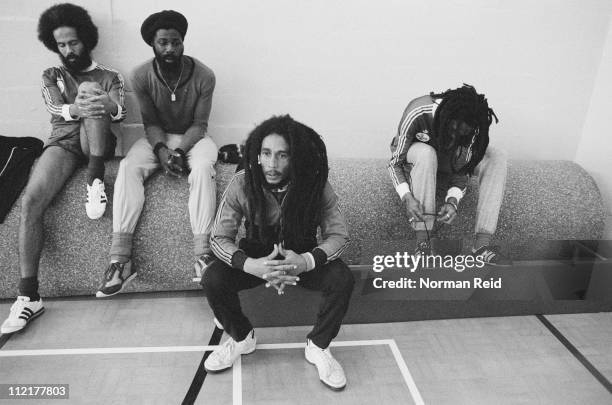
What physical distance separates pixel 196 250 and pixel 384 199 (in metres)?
0.96

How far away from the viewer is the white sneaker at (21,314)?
6.31 ft

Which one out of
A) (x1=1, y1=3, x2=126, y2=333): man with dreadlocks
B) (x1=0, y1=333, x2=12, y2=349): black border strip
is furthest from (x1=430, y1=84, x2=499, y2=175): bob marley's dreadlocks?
(x1=0, y1=333, x2=12, y2=349): black border strip

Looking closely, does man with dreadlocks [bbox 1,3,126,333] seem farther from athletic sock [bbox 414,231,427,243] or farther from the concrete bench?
athletic sock [bbox 414,231,427,243]

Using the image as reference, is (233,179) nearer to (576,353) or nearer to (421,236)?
(421,236)

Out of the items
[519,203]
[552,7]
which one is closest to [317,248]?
[519,203]

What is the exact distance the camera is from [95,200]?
2.11 meters

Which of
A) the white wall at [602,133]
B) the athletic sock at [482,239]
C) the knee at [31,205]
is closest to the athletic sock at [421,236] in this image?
the athletic sock at [482,239]

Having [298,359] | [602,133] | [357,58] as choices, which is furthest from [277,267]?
[602,133]

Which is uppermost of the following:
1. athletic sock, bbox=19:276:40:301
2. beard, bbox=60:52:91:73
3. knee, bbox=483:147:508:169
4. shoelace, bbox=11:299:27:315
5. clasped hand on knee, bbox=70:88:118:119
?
beard, bbox=60:52:91:73

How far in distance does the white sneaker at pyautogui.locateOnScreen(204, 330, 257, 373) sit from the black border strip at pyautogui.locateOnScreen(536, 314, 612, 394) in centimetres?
132

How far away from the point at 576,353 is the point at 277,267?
51.5 inches

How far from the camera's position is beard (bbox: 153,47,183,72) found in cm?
218

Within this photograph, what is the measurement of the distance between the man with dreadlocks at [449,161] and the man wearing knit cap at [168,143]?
92 cm

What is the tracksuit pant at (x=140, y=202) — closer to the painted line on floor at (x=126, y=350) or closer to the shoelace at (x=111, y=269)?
the shoelace at (x=111, y=269)
